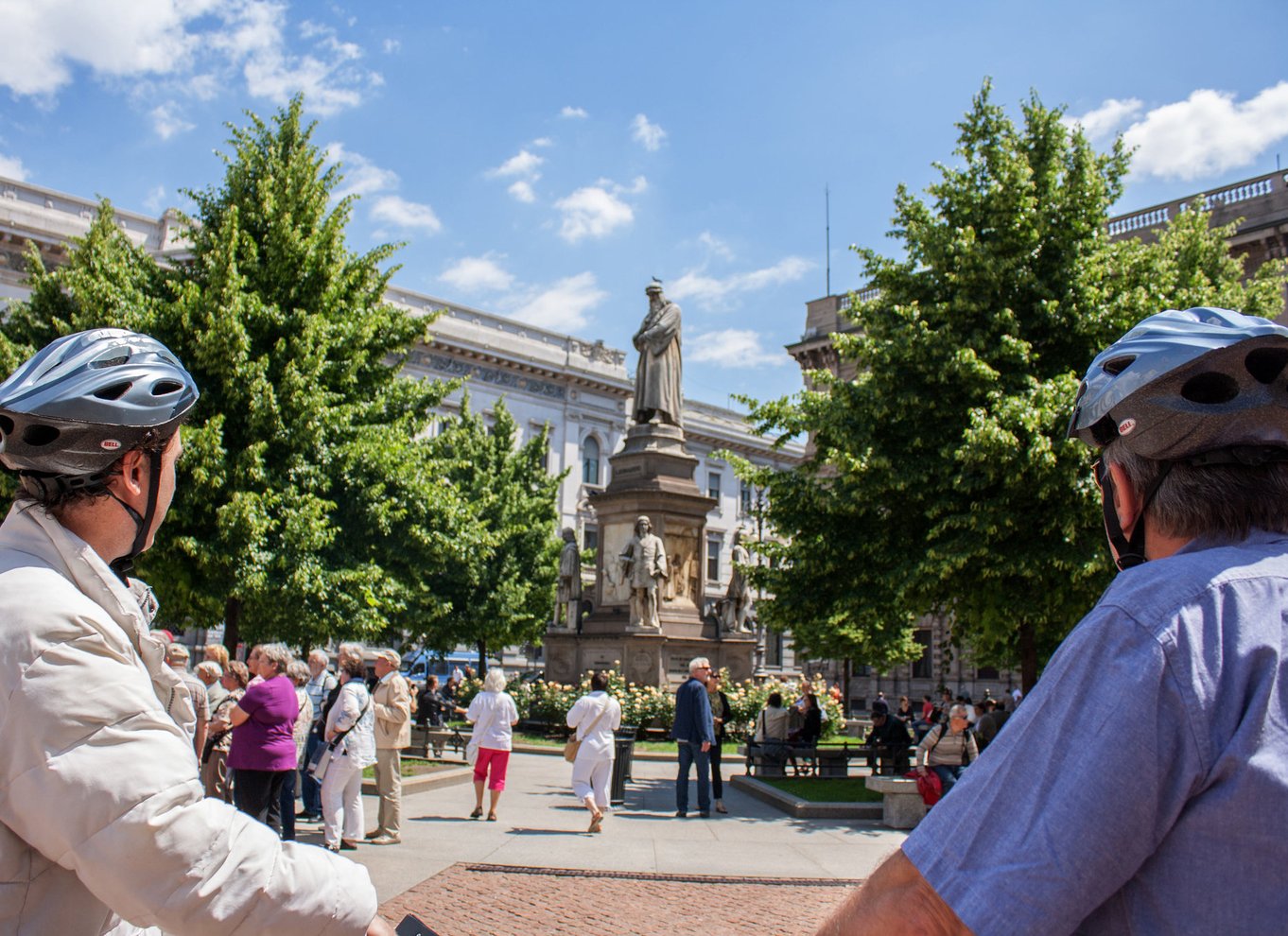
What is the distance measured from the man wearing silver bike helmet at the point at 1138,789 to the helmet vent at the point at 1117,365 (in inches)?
18.2

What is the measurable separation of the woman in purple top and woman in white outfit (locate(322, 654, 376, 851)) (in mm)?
755

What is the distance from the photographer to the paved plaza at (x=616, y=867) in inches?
302

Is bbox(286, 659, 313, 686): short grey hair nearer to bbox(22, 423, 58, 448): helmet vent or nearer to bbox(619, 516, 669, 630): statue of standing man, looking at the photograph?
bbox(22, 423, 58, 448): helmet vent

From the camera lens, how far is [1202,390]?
73.1 inches

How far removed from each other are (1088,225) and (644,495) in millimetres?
10364

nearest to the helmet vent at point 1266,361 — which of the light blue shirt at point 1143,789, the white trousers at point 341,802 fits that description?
the light blue shirt at point 1143,789

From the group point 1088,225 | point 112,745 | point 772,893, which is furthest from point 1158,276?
point 112,745

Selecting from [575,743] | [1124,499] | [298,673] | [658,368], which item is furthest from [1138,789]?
[658,368]

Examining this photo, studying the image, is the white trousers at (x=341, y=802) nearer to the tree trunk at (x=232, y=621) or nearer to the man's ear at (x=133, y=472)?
the man's ear at (x=133, y=472)

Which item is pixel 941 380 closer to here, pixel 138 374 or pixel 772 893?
pixel 772 893

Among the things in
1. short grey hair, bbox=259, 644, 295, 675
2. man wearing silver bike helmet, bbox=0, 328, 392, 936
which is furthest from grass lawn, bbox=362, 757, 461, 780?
man wearing silver bike helmet, bbox=0, 328, 392, 936

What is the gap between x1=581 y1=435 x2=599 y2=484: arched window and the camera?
6062cm

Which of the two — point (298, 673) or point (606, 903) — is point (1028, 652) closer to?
point (606, 903)

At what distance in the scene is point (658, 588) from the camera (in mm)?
Answer: 22625
